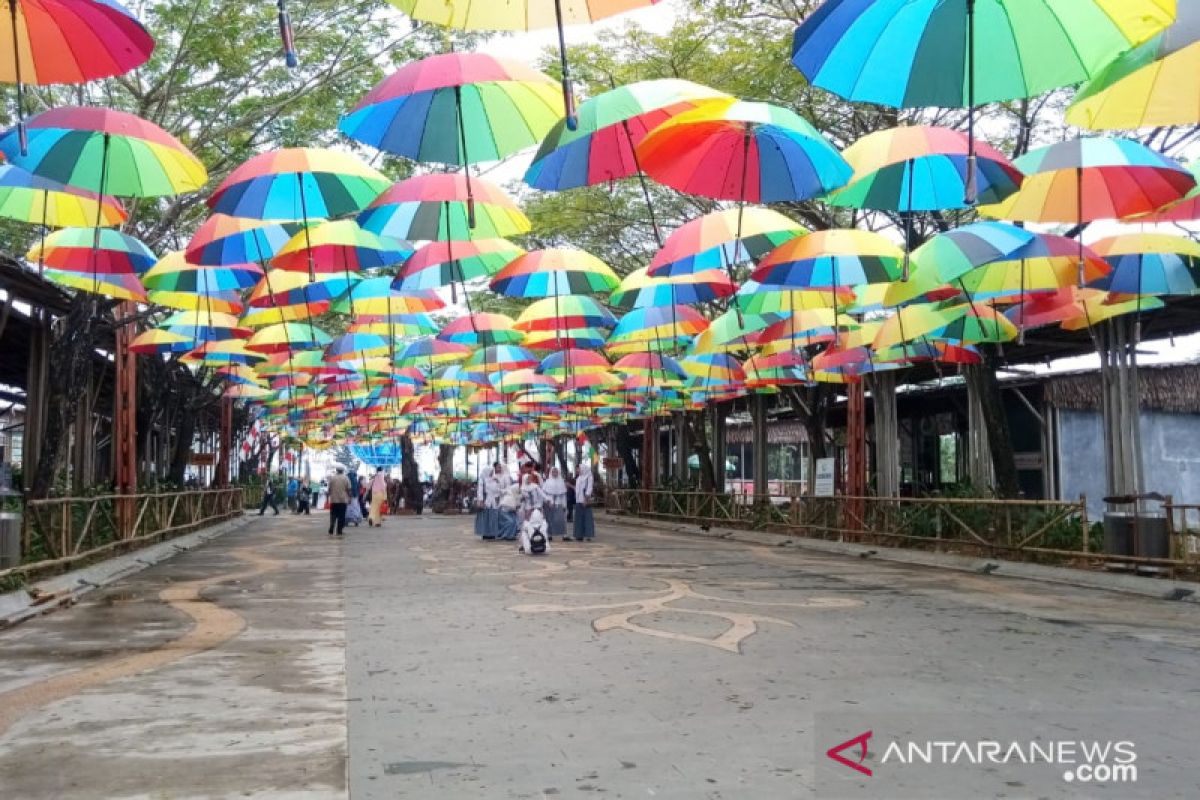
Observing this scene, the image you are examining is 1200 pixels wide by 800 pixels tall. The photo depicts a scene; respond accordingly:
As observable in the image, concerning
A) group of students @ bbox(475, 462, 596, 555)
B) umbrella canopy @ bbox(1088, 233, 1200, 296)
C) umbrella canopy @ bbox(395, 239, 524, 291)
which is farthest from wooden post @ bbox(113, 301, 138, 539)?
umbrella canopy @ bbox(1088, 233, 1200, 296)

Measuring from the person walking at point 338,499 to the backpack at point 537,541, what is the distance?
9.33 metres

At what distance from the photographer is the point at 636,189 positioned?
2233cm

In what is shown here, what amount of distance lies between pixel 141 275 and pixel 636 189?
1148 centimetres

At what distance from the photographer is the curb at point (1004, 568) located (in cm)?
1189

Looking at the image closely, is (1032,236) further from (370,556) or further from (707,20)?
(370,556)

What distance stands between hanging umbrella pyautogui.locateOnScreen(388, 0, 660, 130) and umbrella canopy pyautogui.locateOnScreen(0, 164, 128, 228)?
498 cm

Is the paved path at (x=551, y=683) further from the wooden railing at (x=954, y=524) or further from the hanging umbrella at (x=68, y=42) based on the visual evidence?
the hanging umbrella at (x=68, y=42)

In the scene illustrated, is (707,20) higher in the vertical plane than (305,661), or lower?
higher

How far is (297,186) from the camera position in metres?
10.2

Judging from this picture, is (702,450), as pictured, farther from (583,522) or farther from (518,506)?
(518,506)

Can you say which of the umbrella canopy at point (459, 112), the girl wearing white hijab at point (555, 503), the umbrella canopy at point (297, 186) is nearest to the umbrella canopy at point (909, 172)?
the umbrella canopy at point (459, 112)

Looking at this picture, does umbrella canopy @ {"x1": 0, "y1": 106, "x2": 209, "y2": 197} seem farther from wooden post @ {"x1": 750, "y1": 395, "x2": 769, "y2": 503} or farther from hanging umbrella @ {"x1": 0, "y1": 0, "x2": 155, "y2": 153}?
wooden post @ {"x1": 750, "y1": 395, "x2": 769, "y2": 503}

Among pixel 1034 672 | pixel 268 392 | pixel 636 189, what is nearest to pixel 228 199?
pixel 1034 672

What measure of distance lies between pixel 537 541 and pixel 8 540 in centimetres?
890
